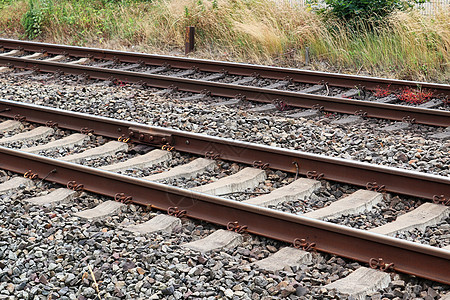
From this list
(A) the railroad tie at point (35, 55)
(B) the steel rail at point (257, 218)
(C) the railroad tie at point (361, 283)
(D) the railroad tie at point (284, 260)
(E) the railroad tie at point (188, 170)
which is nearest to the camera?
(C) the railroad tie at point (361, 283)

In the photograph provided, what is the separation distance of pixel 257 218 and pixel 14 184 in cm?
240

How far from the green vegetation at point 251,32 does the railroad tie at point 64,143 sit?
5.20m

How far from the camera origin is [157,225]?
5.08 m

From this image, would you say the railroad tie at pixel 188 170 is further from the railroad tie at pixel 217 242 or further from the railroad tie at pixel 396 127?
the railroad tie at pixel 396 127

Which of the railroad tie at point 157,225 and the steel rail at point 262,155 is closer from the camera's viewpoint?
the railroad tie at point 157,225

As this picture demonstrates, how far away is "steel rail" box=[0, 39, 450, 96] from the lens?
30.3ft

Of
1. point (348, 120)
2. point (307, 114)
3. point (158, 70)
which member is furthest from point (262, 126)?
point (158, 70)

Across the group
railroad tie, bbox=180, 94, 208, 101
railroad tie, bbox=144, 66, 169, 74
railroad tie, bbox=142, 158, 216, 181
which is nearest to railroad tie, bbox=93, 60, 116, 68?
railroad tie, bbox=144, 66, 169, 74

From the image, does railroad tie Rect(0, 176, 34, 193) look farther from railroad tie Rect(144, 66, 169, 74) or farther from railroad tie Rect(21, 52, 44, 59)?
railroad tie Rect(21, 52, 44, 59)

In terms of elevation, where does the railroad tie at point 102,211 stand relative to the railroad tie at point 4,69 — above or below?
below

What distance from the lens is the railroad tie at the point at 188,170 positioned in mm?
6030

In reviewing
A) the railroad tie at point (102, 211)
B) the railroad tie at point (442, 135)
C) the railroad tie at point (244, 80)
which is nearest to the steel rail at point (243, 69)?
the railroad tie at point (244, 80)

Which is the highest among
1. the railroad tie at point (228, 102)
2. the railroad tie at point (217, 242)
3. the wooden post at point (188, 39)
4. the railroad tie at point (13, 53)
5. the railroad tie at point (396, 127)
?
the wooden post at point (188, 39)

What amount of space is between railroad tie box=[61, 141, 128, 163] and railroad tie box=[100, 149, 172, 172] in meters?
0.37
